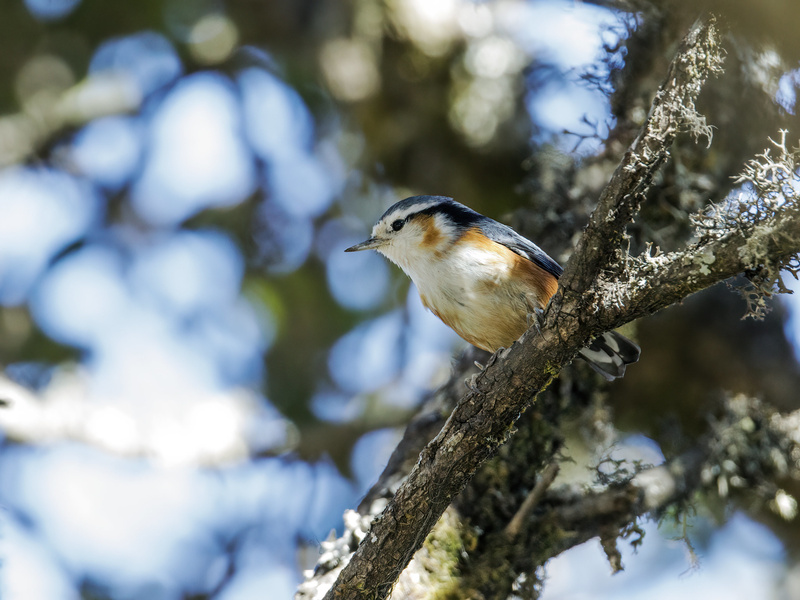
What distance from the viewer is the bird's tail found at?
3.11 m

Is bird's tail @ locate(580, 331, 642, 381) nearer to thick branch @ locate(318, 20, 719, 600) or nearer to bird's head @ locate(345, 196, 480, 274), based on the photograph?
bird's head @ locate(345, 196, 480, 274)

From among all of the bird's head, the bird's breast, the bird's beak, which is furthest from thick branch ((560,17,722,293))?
the bird's beak

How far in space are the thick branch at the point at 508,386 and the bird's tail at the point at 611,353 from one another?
95cm

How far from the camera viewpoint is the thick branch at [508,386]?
1781 mm

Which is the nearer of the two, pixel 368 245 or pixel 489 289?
pixel 489 289

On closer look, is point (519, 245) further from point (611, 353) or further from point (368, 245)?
point (368, 245)

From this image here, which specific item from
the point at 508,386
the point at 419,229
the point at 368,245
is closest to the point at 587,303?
the point at 508,386

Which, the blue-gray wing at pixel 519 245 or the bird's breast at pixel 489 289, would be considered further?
the blue-gray wing at pixel 519 245

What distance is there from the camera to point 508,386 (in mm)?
2213

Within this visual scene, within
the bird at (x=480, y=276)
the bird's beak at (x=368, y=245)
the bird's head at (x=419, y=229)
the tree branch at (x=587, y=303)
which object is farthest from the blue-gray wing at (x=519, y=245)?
the tree branch at (x=587, y=303)

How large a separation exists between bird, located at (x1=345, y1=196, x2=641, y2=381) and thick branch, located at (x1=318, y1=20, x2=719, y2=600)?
0.55 metres

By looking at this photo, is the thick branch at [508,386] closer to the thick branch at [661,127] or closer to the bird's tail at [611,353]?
the thick branch at [661,127]

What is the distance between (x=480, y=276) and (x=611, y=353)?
0.76 metres

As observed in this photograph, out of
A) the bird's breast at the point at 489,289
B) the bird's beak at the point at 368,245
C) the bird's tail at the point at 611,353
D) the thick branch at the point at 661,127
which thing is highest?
the thick branch at the point at 661,127
